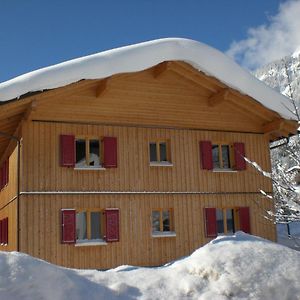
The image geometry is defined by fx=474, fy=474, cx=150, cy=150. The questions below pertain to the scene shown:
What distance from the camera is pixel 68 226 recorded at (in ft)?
45.2

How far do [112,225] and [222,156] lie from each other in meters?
4.94

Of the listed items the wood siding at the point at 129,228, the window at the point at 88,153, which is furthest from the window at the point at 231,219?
the window at the point at 88,153

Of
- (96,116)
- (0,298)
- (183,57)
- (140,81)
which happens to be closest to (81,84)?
(96,116)

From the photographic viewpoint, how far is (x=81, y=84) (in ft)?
45.9

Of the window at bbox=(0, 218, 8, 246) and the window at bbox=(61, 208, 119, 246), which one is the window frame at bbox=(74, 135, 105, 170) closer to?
the window at bbox=(61, 208, 119, 246)

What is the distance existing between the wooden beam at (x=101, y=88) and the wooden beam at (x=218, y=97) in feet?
12.9

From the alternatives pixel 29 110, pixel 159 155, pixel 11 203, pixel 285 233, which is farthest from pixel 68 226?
pixel 285 233

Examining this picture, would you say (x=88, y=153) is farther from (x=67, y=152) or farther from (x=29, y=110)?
(x=29, y=110)

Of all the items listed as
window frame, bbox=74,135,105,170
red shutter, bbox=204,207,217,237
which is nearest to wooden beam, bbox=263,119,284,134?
red shutter, bbox=204,207,217,237

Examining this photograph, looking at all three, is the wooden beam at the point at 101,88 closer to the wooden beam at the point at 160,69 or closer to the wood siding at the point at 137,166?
the wood siding at the point at 137,166

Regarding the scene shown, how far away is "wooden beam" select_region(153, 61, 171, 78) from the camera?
14.9 m

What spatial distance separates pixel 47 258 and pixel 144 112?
5.45m

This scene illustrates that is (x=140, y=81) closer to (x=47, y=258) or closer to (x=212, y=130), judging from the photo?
(x=212, y=130)

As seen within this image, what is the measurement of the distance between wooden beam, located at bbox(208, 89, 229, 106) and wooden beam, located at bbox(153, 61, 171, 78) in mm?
2015
